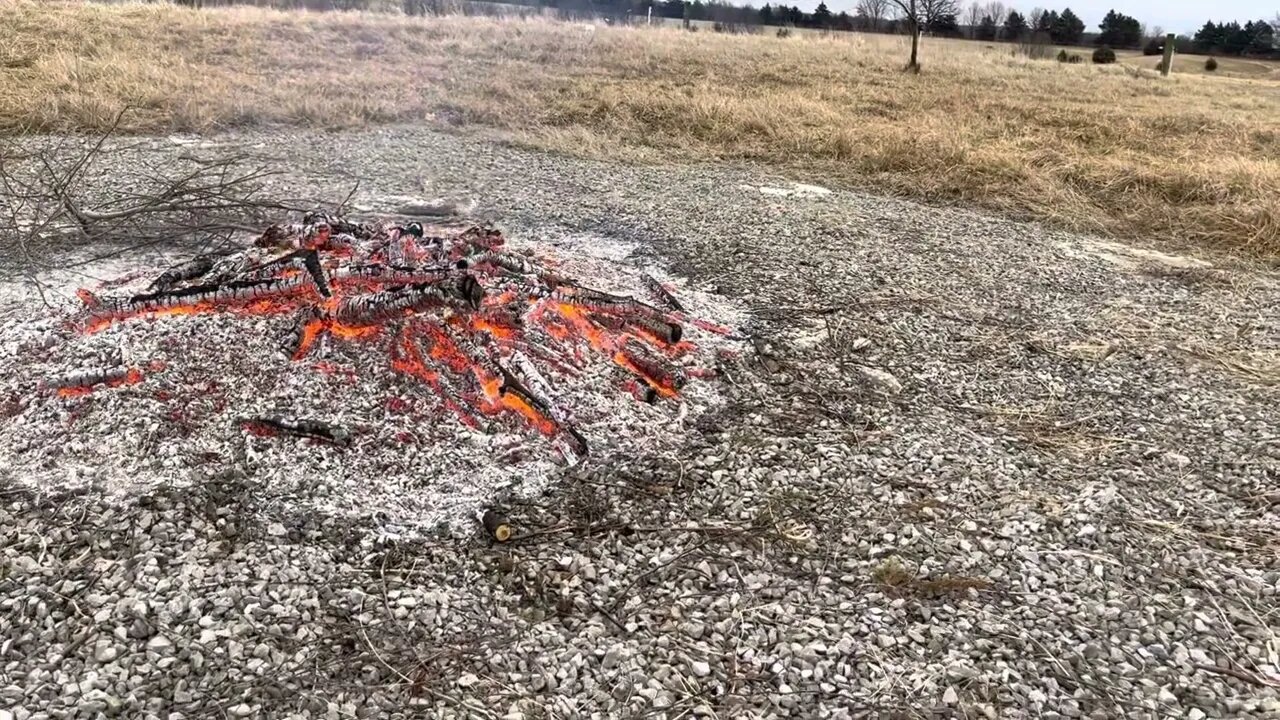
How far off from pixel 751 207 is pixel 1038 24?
3519 centimetres

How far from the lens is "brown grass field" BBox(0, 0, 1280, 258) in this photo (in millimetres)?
9680

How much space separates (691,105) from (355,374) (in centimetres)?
1043

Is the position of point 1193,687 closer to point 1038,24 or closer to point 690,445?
point 690,445

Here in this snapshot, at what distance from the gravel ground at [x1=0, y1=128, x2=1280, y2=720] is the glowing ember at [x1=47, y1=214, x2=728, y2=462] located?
1.83 feet

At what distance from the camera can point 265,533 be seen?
3.34 metres

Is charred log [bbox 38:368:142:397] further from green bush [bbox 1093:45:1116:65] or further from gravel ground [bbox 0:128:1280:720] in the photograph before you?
green bush [bbox 1093:45:1116:65]

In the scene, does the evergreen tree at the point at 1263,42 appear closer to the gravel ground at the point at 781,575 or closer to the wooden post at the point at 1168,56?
the wooden post at the point at 1168,56

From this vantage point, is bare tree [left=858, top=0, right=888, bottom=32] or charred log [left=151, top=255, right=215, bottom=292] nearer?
charred log [left=151, top=255, right=215, bottom=292]

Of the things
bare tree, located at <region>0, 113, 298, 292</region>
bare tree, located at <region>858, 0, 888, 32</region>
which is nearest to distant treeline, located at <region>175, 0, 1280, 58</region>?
bare tree, located at <region>858, 0, 888, 32</region>

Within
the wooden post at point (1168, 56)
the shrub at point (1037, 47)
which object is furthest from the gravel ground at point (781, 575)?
the shrub at point (1037, 47)

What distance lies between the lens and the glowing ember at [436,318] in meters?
4.18

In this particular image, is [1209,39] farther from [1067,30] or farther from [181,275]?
[181,275]

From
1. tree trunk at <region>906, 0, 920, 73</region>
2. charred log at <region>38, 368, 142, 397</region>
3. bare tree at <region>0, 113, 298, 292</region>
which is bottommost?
charred log at <region>38, 368, 142, 397</region>

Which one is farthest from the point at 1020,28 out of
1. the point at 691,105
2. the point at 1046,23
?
the point at 691,105
